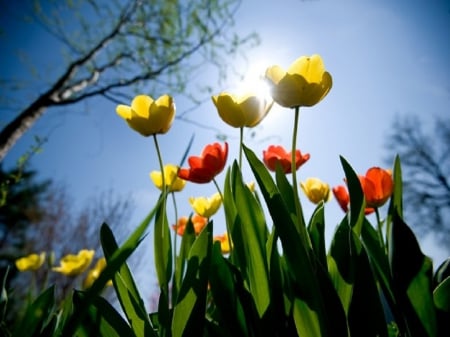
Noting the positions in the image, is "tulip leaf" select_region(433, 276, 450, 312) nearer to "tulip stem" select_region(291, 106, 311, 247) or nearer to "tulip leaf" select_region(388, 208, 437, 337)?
"tulip leaf" select_region(388, 208, 437, 337)

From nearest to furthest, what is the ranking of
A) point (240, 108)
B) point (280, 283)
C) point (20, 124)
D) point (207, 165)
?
1. point (280, 283)
2. point (240, 108)
3. point (207, 165)
4. point (20, 124)

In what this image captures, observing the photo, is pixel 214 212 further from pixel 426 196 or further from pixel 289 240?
pixel 426 196

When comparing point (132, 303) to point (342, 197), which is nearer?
point (132, 303)

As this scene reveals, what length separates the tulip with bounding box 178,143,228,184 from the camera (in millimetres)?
821

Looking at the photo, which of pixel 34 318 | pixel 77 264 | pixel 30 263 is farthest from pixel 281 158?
pixel 30 263

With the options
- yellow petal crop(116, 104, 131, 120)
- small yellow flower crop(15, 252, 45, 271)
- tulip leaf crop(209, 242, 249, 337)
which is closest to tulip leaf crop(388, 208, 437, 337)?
tulip leaf crop(209, 242, 249, 337)

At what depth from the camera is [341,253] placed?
57 cm

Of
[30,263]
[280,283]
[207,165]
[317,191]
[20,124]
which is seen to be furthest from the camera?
[20,124]

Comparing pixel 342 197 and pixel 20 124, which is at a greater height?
A: pixel 20 124

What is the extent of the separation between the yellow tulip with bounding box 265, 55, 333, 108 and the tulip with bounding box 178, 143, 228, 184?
289 mm

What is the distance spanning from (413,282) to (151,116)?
586 mm

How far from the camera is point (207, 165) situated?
2.69ft

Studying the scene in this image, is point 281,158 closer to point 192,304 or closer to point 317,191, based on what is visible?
point 317,191

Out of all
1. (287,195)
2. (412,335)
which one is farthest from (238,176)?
(412,335)
